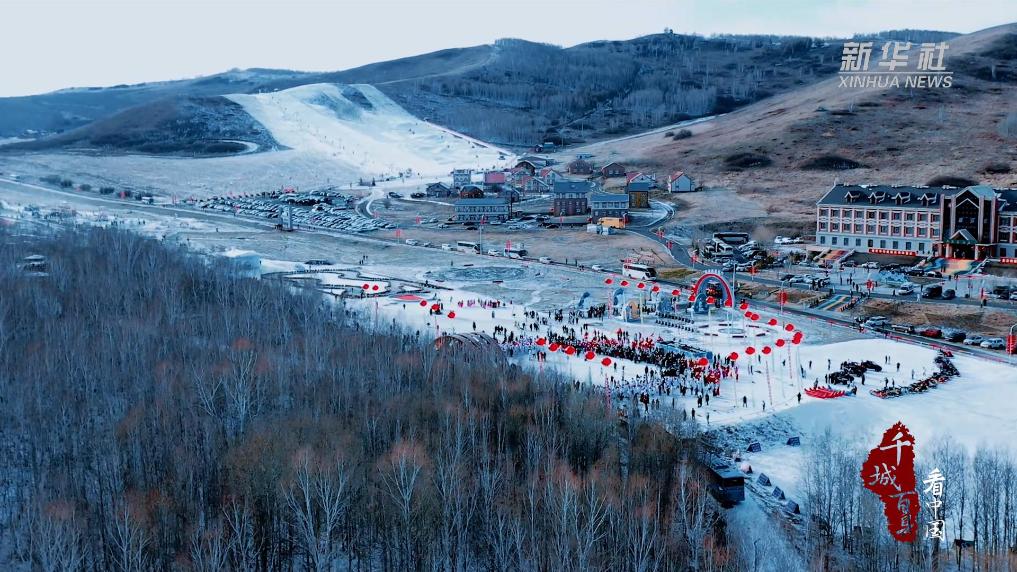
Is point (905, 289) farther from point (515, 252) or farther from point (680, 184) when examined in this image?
point (680, 184)

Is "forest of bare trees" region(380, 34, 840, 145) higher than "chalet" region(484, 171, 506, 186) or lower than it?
higher

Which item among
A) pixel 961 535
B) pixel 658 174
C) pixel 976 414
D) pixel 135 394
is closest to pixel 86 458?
pixel 135 394

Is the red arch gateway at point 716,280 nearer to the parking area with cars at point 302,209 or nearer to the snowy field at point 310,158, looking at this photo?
the parking area with cars at point 302,209

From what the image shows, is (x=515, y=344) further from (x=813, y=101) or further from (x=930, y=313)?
(x=813, y=101)

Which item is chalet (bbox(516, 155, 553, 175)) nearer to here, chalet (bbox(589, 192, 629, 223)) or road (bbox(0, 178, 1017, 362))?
road (bbox(0, 178, 1017, 362))

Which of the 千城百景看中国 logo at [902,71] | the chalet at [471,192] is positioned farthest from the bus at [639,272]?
the 千城百景看中国 logo at [902,71]


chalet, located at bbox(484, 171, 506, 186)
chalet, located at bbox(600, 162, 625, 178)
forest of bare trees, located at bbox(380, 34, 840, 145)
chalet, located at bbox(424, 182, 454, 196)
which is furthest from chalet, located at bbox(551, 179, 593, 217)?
forest of bare trees, located at bbox(380, 34, 840, 145)

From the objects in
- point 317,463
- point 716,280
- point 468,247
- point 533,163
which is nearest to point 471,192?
point 468,247
